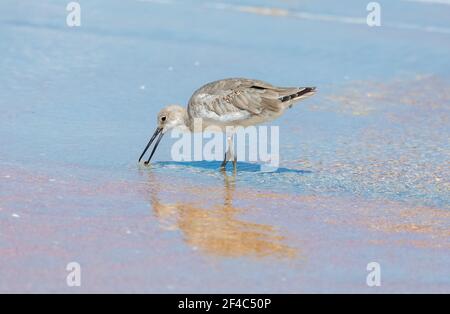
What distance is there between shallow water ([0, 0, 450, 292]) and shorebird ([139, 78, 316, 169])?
38 centimetres

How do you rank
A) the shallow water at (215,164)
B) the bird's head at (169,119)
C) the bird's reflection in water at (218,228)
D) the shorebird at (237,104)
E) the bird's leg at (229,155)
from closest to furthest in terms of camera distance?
the shallow water at (215,164), the bird's reflection in water at (218,228), the bird's leg at (229,155), the shorebird at (237,104), the bird's head at (169,119)

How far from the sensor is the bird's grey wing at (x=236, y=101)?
27.6ft

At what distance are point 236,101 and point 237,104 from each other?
0.09 feet

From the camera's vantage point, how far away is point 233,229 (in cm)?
645

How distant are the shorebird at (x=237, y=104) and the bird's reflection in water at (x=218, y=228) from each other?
118 centimetres

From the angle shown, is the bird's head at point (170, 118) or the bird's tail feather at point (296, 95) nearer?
the bird's tail feather at point (296, 95)

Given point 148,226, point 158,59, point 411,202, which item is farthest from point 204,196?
point 158,59

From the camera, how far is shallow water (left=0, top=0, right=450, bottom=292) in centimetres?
576

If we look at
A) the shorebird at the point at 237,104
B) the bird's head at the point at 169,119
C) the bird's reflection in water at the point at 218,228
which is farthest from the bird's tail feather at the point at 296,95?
the bird's reflection in water at the point at 218,228

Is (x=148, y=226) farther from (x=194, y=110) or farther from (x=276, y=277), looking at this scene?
(x=194, y=110)

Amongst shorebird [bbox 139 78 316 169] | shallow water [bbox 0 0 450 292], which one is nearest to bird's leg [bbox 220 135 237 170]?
shorebird [bbox 139 78 316 169]

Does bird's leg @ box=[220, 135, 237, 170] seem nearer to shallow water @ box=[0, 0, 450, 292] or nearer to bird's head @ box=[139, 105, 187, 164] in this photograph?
shallow water @ box=[0, 0, 450, 292]

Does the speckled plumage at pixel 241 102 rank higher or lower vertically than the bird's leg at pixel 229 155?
higher

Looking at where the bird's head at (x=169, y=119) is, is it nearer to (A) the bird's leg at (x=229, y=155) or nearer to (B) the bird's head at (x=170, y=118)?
(B) the bird's head at (x=170, y=118)
